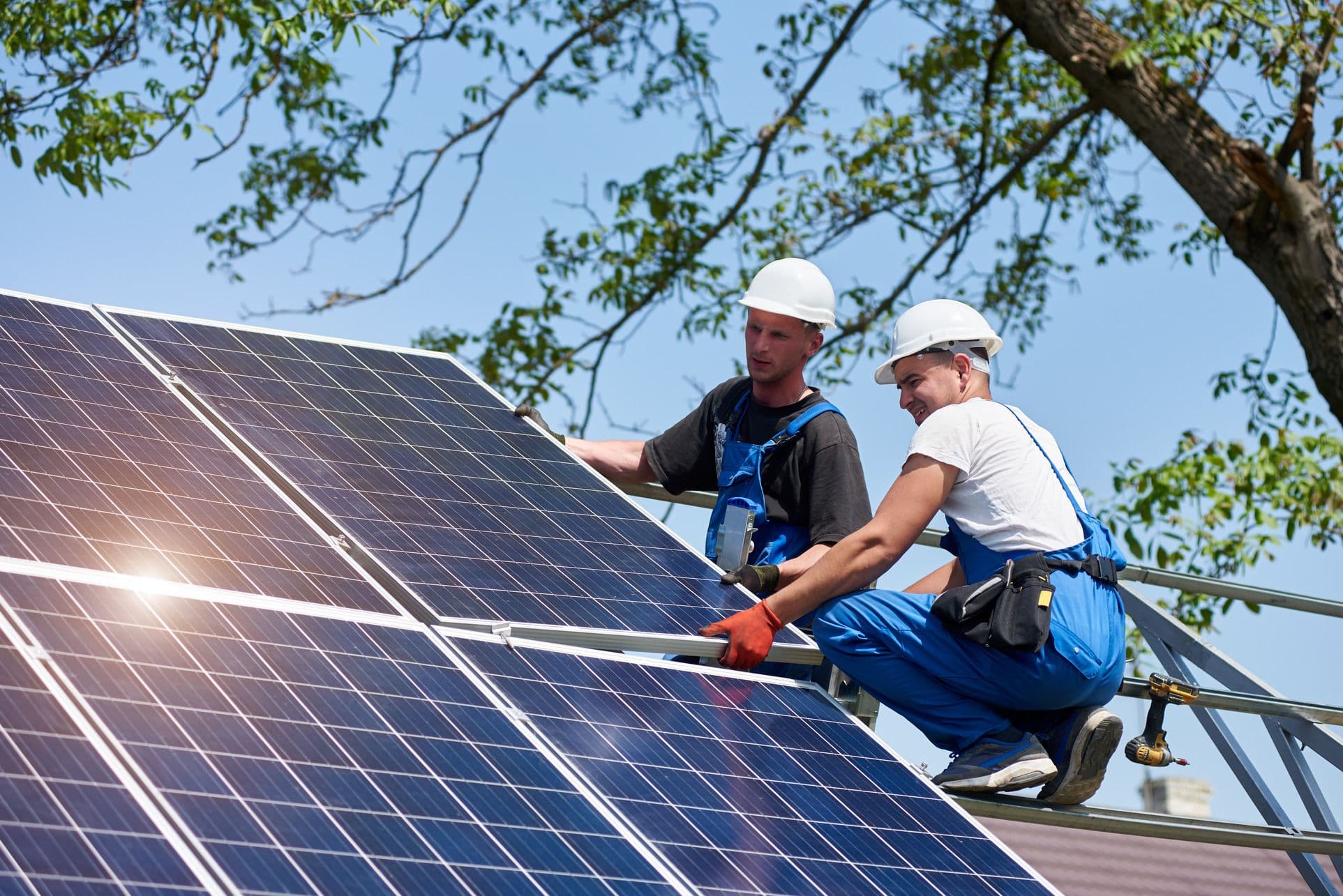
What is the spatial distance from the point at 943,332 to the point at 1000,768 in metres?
1.60

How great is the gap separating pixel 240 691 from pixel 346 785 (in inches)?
16.4

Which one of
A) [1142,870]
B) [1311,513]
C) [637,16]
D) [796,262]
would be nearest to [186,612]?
[796,262]

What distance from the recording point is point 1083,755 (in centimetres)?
533

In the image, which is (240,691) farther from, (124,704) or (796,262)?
(796,262)

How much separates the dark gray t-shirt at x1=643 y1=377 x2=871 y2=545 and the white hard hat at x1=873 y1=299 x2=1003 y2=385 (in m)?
0.46

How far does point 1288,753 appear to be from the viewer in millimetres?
6387

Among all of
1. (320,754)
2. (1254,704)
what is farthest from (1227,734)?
(320,754)

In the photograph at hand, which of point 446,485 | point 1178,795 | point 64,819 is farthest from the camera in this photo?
point 1178,795

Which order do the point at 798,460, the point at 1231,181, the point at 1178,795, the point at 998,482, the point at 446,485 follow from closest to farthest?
the point at 998,482 → the point at 446,485 → the point at 798,460 → the point at 1231,181 → the point at 1178,795

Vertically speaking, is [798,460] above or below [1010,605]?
above

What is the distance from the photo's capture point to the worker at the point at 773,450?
6.05 meters

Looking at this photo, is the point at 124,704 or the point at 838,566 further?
the point at 838,566

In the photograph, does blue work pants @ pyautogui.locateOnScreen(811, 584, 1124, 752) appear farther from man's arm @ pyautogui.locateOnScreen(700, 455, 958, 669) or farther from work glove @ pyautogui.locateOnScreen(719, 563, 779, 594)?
work glove @ pyautogui.locateOnScreen(719, 563, 779, 594)

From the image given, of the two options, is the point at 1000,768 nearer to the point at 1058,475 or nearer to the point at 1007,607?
the point at 1007,607
